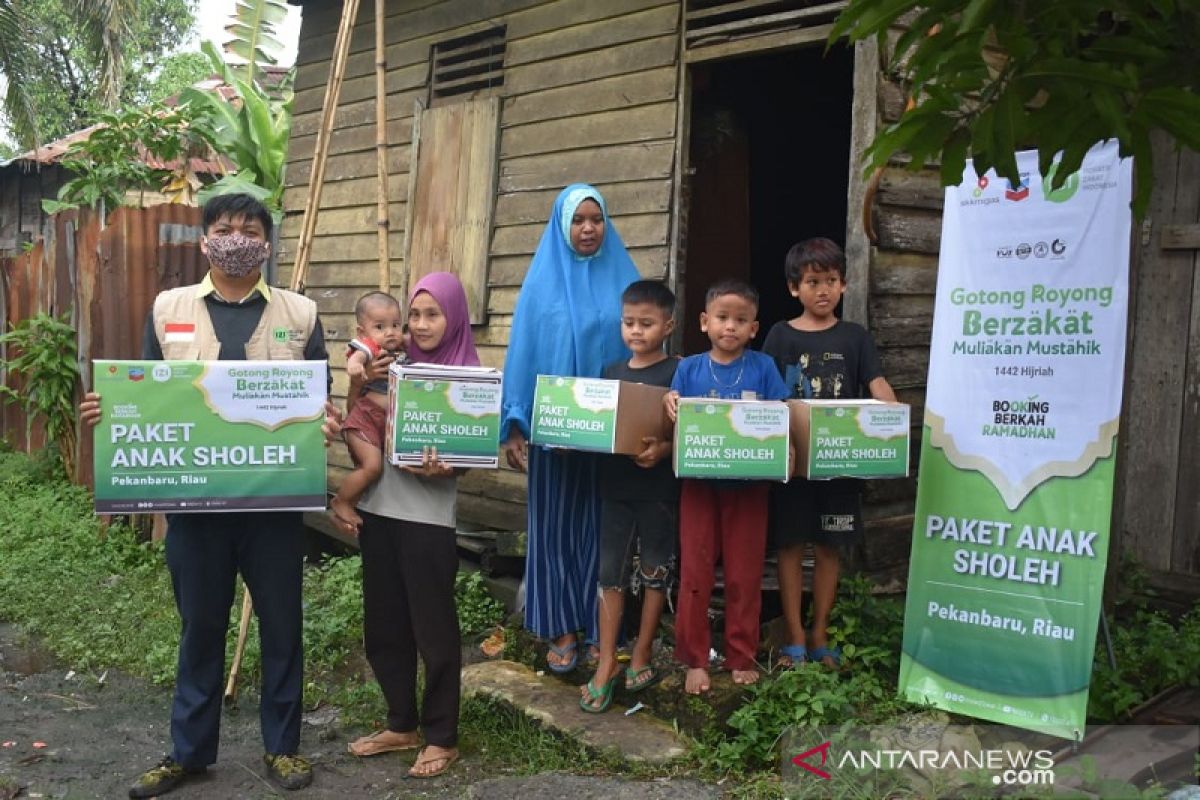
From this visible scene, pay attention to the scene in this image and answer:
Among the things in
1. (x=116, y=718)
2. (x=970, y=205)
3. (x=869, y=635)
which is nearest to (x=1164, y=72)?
(x=970, y=205)

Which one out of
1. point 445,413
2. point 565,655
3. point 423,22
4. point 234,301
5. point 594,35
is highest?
point 423,22

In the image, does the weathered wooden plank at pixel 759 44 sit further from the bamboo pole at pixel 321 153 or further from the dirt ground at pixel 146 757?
the dirt ground at pixel 146 757

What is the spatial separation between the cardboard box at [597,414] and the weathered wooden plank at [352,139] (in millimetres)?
3952

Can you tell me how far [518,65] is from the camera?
6.59m

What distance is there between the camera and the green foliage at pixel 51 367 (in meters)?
8.73

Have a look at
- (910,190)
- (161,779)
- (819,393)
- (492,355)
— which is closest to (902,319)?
(910,190)

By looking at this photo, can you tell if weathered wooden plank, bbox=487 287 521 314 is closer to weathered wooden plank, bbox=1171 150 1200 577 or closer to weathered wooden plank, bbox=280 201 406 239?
weathered wooden plank, bbox=280 201 406 239

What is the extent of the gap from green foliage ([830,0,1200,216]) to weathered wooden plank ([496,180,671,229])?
130 inches

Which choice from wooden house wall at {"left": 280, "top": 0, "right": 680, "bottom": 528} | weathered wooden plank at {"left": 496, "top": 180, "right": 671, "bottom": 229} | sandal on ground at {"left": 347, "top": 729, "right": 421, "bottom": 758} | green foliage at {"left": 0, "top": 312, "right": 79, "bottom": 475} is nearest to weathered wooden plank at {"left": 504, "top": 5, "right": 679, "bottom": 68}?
wooden house wall at {"left": 280, "top": 0, "right": 680, "bottom": 528}

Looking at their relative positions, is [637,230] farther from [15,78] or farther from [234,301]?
[15,78]

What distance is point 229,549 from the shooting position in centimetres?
381

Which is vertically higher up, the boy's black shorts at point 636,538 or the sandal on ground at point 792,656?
the boy's black shorts at point 636,538

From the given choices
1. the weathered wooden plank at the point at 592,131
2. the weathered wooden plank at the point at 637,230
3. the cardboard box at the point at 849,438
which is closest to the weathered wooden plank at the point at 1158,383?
the cardboard box at the point at 849,438

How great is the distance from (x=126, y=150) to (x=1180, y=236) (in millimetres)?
10302
